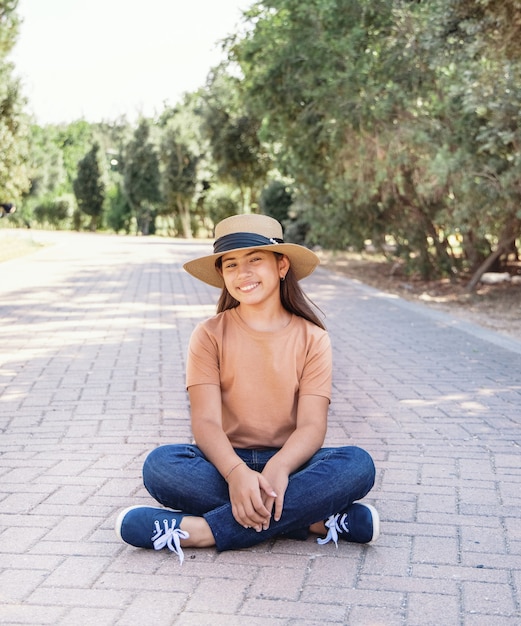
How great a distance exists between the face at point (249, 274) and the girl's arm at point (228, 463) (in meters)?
0.41

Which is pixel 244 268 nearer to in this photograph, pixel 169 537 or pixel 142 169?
pixel 169 537

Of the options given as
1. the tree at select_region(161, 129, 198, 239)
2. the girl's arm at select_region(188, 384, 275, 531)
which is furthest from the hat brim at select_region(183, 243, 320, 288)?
the tree at select_region(161, 129, 198, 239)

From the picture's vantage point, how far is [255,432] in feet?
12.1

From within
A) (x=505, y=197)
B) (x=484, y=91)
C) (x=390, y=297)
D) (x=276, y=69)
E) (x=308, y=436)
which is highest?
(x=276, y=69)

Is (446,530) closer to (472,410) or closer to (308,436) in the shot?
(308,436)

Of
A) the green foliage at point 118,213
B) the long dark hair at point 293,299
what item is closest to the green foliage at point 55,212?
the green foliage at point 118,213

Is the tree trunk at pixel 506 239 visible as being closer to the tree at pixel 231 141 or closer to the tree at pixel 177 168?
the tree at pixel 231 141

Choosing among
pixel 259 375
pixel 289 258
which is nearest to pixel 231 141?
pixel 289 258

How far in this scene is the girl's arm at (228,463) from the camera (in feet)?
10.7

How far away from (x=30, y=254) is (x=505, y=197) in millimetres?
14489

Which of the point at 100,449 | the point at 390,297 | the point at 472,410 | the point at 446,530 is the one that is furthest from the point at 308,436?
the point at 390,297

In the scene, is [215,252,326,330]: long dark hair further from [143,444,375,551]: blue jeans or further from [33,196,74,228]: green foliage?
[33,196,74,228]: green foliage

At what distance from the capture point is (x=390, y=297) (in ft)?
46.2

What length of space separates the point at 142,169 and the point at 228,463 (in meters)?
39.1
